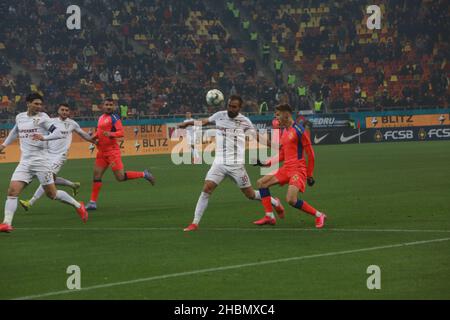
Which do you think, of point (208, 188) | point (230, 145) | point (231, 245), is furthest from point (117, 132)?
point (231, 245)

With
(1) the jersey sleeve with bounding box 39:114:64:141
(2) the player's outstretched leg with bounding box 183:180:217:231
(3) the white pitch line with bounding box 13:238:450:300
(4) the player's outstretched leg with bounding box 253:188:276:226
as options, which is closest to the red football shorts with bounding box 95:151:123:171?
(1) the jersey sleeve with bounding box 39:114:64:141

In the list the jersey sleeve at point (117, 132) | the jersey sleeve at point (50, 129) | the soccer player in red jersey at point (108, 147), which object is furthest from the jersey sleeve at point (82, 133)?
the jersey sleeve at point (50, 129)

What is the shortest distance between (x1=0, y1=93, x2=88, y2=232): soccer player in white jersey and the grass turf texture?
0.63 meters

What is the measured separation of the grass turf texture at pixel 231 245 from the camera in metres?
10.4

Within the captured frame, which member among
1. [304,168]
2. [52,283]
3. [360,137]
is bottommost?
[52,283]

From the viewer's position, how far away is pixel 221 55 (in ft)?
188

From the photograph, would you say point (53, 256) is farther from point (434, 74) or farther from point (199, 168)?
point (434, 74)

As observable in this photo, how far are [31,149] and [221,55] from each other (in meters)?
41.4

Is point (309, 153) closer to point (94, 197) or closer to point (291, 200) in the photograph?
point (291, 200)

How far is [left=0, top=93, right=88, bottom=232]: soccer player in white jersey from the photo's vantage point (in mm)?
16109

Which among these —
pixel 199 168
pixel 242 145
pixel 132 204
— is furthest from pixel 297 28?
pixel 242 145

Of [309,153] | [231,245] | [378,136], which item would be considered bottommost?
[231,245]

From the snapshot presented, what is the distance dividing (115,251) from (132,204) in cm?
805

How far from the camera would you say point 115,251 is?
1359 cm
